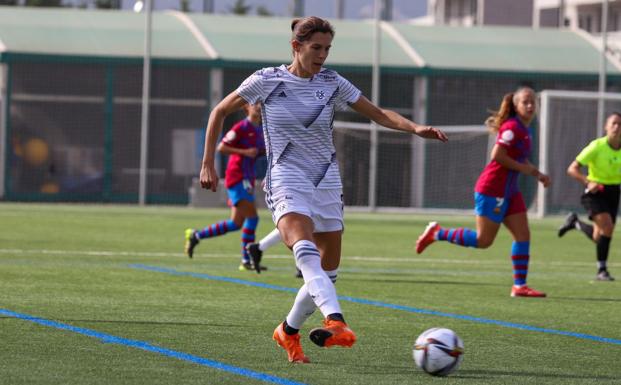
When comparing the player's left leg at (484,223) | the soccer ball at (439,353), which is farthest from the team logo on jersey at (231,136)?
the soccer ball at (439,353)

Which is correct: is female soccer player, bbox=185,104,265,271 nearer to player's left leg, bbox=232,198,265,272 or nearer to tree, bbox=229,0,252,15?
player's left leg, bbox=232,198,265,272

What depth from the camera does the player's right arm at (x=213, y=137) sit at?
7.95 metres

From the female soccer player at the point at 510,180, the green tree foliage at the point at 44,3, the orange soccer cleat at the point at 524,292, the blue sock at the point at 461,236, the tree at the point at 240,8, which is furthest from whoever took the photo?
the tree at the point at 240,8

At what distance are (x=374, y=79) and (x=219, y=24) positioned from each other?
18.7ft

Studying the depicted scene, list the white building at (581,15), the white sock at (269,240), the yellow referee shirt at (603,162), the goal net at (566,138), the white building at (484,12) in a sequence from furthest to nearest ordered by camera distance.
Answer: the white building at (581,15), the white building at (484,12), the goal net at (566,138), the yellow referee shirt at (603,162), the white sock at (269,240)

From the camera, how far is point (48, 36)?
125 feet

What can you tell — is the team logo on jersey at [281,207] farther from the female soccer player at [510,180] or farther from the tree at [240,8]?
the tree at [240,8]

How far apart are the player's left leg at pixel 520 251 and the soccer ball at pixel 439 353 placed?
219 inches

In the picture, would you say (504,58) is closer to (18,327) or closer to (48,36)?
(48,36)

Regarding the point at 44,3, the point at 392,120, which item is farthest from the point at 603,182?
the point at 44,3

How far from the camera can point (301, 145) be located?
802cm

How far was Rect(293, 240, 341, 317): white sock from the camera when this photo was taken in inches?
291

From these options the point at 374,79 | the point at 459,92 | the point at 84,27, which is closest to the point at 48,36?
the point at 84,27

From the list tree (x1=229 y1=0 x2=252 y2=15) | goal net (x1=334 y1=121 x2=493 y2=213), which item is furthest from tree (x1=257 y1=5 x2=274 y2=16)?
goal net (x1=334 y1=121 x2=493 y2=213)
